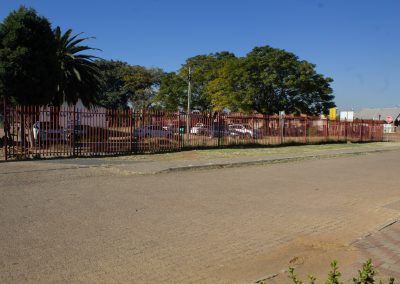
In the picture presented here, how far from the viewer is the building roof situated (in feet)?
279

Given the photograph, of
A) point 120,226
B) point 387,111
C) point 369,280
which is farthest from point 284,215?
point 387,111

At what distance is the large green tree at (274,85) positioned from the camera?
4259cm

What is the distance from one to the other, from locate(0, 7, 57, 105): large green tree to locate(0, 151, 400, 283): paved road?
24.8ft

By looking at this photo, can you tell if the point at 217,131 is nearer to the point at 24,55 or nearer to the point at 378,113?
the point at 24,55

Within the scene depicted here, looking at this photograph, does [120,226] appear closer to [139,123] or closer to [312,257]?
[312,257]

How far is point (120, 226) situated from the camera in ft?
21.6

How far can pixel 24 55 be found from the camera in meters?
18.3

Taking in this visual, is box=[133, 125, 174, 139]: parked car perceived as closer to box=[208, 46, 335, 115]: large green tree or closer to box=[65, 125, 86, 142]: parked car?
box=[65, 125, 86, 142]: parked car

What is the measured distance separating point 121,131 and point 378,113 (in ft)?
268

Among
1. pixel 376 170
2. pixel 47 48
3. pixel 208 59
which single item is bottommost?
pixel 376 170

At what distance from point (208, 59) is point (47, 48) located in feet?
122

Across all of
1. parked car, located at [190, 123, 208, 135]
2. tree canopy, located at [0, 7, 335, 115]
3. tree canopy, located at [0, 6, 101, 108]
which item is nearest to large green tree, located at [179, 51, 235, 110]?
tree canopy, located at [0, 7, 335, 115]

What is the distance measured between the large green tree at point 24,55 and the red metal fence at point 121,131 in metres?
2.23

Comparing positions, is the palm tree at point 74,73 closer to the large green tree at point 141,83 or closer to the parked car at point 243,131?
the parked car at point 243,131
